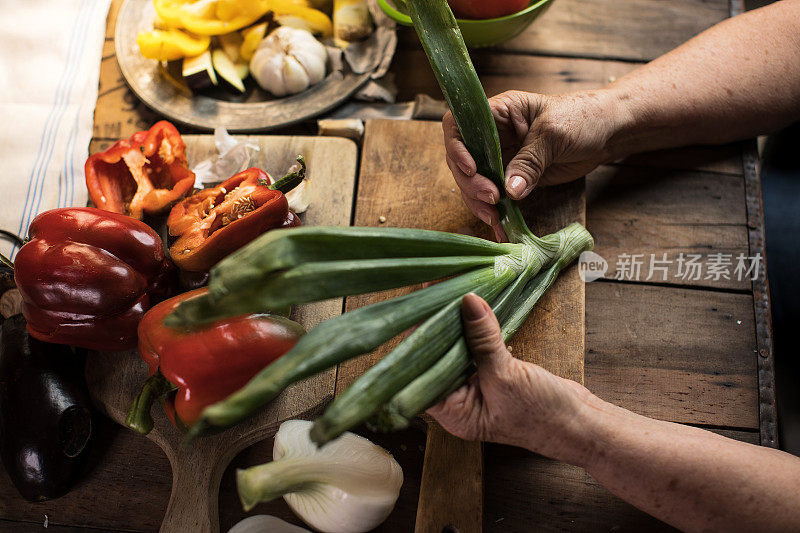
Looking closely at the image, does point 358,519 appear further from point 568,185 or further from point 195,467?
point 568,185

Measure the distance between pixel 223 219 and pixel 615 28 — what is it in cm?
131

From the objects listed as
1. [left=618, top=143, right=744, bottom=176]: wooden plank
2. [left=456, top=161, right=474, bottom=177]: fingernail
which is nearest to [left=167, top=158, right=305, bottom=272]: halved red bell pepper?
[left=456, top=161, right=474, bottom=177]: fingernail

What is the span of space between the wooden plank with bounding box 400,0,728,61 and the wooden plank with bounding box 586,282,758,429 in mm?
764

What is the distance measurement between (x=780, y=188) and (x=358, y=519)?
132 centimetres

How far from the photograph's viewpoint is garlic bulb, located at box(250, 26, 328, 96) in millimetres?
1479

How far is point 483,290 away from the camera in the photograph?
99 centimetres

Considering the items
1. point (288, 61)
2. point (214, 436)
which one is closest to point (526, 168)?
point (288, 61)

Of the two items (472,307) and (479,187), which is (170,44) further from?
(472,307)

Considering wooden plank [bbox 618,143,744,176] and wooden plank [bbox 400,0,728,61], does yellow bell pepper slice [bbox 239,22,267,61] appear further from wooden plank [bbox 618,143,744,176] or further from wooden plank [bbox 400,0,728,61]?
wooden plank [bbox 618,143,744,176]

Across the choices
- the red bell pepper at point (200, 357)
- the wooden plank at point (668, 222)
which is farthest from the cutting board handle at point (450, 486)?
the wooden plank at point (668, 222)

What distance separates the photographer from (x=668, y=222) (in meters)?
1.41

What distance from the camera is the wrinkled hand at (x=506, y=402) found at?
0.92m

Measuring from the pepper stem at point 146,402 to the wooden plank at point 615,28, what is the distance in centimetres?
117

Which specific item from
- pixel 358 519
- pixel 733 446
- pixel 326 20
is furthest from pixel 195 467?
pixel 326 20
